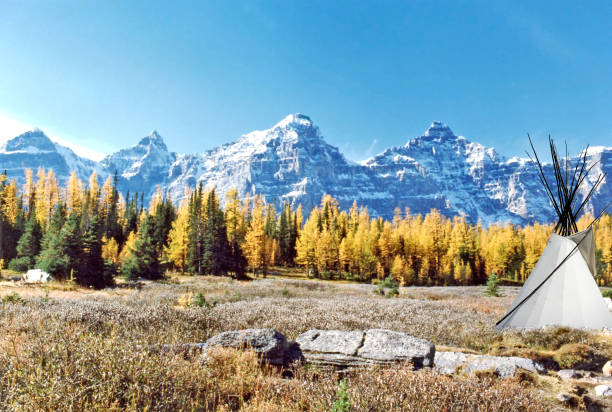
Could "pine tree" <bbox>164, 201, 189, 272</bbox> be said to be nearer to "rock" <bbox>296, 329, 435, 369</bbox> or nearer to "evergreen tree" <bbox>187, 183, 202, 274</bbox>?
"evergreen tree" <bbox>187, 183, 202, 274</bbox>

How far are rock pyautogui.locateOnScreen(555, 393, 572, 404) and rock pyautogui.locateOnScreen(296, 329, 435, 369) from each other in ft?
7.24

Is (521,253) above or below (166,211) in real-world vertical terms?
below

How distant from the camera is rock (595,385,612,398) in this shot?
652 cm

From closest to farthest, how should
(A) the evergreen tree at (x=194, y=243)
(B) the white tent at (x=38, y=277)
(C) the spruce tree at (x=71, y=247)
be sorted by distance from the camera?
(B) the white tent at (x=38, y=277), (C) the spruce tree at (x=71, y=247), (A) the evergreen tree at (x=194, y=243)

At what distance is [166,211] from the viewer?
6750cm

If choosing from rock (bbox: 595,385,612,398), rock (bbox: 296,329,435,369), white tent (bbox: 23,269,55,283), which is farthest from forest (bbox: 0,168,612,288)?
rock (bbox: 595,385,612,398)

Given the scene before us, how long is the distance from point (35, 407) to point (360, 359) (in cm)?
544

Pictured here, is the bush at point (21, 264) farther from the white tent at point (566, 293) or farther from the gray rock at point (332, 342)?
the white tent at point (566, 293)

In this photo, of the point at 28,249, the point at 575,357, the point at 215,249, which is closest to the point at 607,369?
the point at 575,357

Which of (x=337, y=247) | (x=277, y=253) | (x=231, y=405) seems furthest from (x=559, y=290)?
(x=277, y=253)

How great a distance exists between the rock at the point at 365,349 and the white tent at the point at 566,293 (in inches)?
258

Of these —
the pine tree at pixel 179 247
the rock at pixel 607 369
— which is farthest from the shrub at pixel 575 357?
the pine tree at pixel 179 247

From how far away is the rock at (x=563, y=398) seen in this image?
19.8ft

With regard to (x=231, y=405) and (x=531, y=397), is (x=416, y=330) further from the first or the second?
(x=231, y=405)
